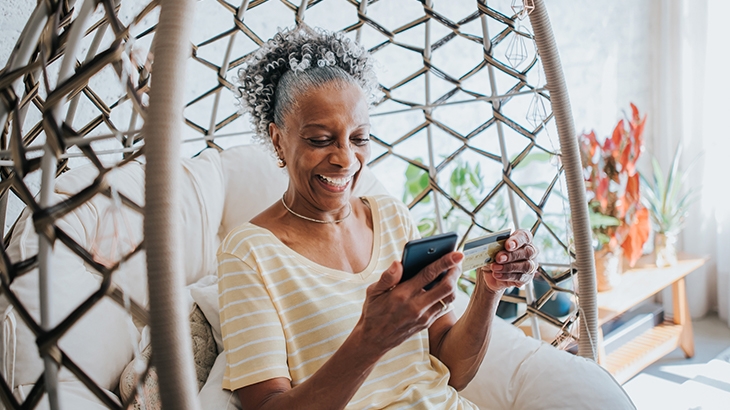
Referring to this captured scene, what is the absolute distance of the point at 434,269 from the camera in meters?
0.77

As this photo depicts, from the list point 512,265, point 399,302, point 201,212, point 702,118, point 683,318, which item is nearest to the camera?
point 399,302

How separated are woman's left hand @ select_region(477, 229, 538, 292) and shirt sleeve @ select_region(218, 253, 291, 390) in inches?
14.7

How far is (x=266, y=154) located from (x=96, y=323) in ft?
2.10

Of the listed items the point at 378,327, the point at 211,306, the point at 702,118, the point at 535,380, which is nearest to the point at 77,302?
the point at 211,306

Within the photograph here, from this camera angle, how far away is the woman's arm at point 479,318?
3.25 ft

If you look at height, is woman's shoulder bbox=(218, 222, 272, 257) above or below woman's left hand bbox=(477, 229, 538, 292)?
above

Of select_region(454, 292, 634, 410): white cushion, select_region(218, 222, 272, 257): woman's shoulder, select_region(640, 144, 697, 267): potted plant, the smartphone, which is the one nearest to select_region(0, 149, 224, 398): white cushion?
select_region(218, 222, 272, 257): woman's shoulder

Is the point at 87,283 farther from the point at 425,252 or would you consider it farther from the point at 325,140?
the point at 425,252

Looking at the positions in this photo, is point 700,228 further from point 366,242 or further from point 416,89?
point 366,242

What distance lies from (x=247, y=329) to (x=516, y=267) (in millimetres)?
465

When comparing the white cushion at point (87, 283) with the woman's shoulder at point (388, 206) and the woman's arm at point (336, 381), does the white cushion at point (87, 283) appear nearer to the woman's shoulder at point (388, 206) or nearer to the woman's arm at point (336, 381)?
the woman's arm at point (336, 381)

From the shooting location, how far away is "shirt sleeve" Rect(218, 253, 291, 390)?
89 centimetres

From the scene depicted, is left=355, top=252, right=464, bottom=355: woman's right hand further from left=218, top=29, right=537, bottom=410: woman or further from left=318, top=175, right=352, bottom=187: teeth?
left=318, top=175, right=352, bottom=187: teeth

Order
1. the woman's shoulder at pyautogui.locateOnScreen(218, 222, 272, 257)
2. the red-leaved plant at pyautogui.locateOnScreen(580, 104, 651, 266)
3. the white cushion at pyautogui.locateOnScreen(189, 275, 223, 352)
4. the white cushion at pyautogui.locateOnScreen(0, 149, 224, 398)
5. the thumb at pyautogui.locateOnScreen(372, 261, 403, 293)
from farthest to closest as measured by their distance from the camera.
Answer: the red-leaved plant at pyautogui.locateOnScreen(580, 104, 651, 266)
the white cushion at pyautogui.locateOnScreen(189, 275, 223, 352)
the woman's shoulder at pyautogui.locateOnScreen(218, 222, 272, 257)
the white cushion at pyautogui.locateOnScreen(0, 149, 224, 398)
the thumb at pyautogui.locateOnScreen(372, 261, 403, 293)
